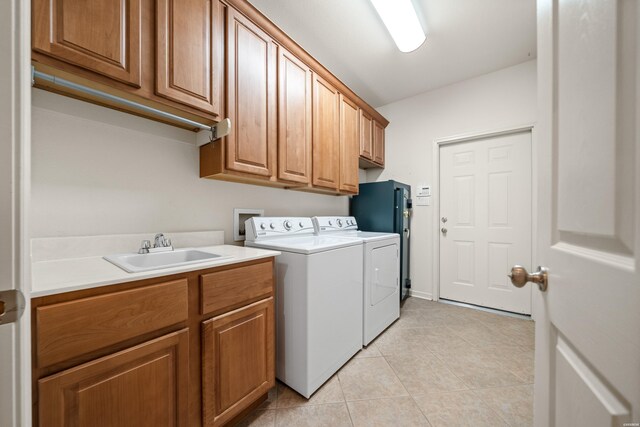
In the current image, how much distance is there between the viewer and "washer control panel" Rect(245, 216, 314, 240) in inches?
68.4

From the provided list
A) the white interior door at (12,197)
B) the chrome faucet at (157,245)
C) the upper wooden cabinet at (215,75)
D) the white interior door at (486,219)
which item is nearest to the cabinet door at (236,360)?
the chrome faucet at (157,245)

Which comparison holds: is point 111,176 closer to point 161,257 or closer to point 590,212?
point 161,257

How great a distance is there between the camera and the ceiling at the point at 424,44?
5.66 ft

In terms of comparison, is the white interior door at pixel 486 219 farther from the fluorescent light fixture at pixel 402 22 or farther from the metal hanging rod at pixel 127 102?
the metal hanging rod at pixel 127 102

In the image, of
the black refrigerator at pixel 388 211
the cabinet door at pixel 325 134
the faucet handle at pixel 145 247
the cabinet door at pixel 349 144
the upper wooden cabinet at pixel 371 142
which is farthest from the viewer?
the upper wooden cabinet at pixel 371 142

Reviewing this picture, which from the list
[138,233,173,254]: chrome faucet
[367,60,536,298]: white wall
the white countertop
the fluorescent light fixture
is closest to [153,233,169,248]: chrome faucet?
[138,233,173,254]: chrome faucet

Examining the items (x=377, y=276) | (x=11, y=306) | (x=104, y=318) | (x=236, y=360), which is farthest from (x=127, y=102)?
(x=377, y=276)

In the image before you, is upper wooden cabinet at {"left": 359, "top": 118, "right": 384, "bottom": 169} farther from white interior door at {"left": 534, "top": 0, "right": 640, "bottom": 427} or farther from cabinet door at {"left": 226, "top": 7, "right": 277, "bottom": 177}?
white interior door at {"left": 534, "top": 0, "right": 640, "bottom": 427}

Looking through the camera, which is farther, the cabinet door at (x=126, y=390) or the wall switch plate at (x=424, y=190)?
the wall switch plate at (x=424, y=190)

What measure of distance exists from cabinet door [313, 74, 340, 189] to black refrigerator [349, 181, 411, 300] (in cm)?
69

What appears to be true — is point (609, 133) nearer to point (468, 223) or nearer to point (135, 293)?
point (135, 293)

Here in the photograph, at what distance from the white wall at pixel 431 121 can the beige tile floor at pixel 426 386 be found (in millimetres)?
1041

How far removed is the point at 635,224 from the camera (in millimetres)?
327

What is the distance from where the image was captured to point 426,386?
1482mm
